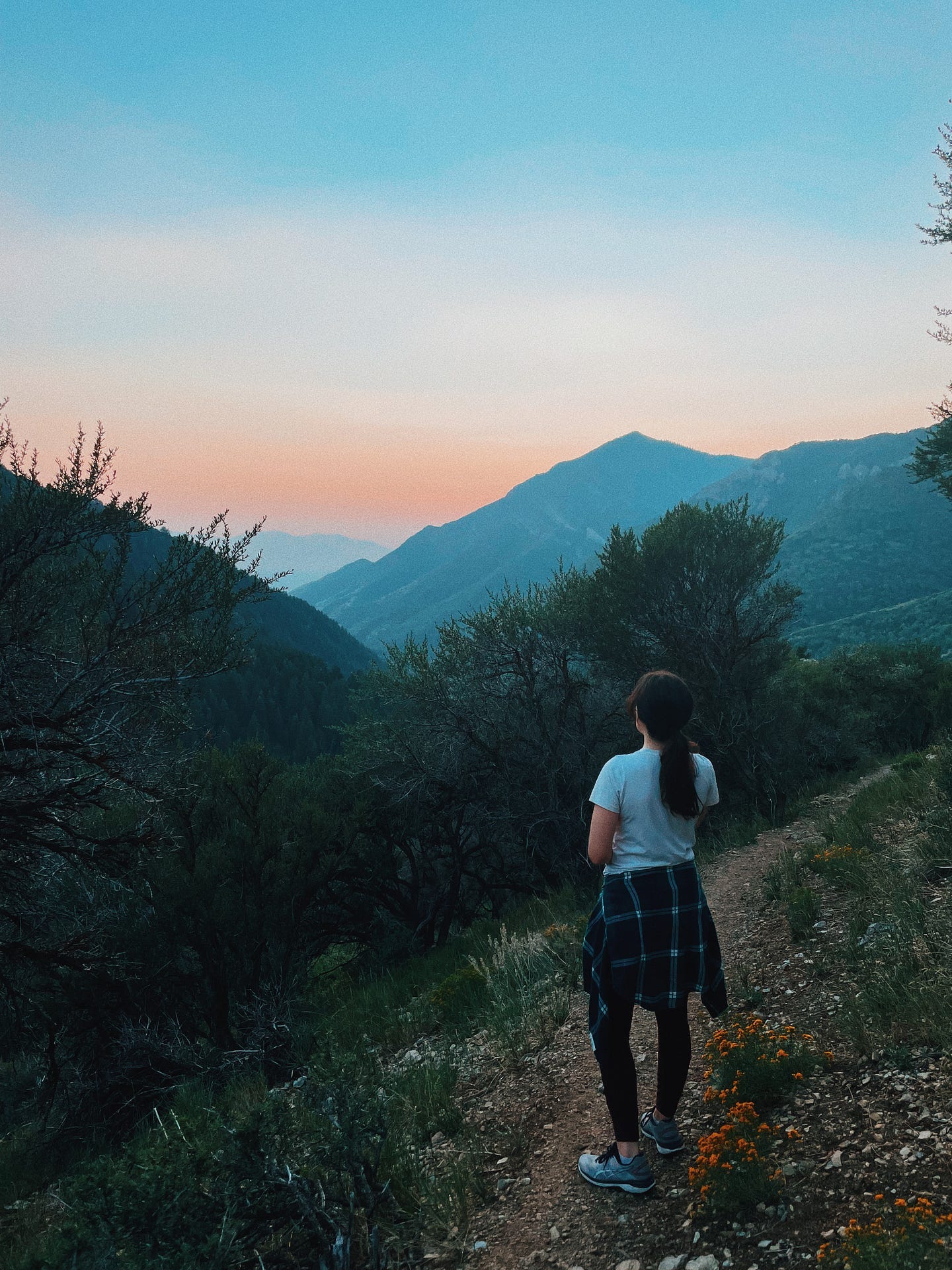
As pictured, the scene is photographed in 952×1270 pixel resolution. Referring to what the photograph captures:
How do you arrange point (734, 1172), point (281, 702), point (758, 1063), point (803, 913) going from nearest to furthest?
point (734, 1172) → point (758, 1063) → point (803, 913) → point (281, 702)

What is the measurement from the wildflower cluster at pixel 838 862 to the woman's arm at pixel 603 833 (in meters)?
3.91

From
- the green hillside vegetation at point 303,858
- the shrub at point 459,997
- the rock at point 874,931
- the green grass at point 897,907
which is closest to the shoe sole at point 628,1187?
the green hillside vegetation at point 303,858

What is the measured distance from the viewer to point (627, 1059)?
9.44ft

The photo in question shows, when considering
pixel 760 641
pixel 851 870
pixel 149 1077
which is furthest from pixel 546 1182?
pixel 760 641

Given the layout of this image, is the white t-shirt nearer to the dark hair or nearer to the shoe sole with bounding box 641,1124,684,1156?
the dark hair

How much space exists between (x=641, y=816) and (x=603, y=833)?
16cm

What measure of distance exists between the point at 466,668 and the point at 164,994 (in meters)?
7.90

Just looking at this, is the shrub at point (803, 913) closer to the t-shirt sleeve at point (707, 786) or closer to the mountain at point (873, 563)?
the t-shirt sleeve at point (707, 786)

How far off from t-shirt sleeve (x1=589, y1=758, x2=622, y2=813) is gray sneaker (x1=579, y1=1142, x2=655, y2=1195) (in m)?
1.42

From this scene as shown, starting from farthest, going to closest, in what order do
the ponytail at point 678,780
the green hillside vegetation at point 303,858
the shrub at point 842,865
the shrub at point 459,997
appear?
1. the shrub at point 459,997
2. the shrub at point 842,865
3. the green hillside vegetation at point 303,858
4. the ponytail at point 678,780

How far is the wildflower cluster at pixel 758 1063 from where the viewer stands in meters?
3.25

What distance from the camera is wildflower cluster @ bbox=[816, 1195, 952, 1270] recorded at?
6.81 feet

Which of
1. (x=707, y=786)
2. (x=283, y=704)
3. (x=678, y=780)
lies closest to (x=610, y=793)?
(x=678, y=780)

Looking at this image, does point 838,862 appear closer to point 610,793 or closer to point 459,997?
point 459,997
